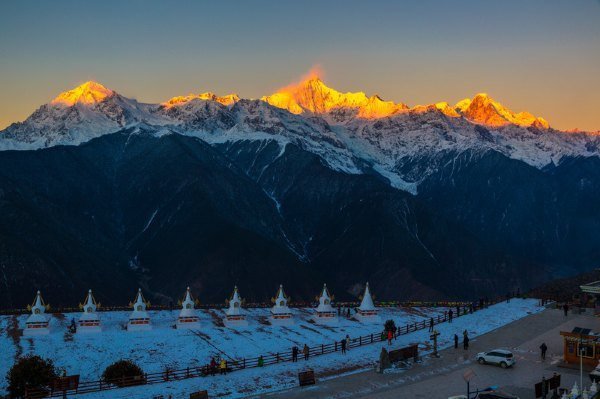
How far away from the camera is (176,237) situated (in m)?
190

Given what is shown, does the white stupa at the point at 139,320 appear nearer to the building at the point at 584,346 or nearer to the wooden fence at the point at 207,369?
the wooden fence at the point at 207,369

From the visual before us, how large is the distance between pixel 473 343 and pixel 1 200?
437ft

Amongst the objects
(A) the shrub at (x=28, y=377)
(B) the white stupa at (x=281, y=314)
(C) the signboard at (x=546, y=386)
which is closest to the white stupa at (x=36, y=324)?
(A) the shrub at (x=28, y=377)

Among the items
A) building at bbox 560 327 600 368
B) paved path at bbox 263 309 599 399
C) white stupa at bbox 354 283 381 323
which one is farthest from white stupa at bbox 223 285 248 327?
building at bbox 560 327 600 368

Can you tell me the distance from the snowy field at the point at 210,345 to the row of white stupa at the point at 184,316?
3.65 feet

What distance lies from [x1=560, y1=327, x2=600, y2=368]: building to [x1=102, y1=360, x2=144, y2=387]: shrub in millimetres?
31366

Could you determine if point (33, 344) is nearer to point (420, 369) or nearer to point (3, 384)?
point (3, 384)

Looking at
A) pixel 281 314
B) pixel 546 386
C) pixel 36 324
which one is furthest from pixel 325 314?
pixel 546 386

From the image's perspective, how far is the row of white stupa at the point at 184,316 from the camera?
226 ft

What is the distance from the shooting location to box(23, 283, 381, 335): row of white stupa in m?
69.0

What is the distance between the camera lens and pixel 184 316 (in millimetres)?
74000

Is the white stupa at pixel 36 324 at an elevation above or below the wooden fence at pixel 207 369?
above

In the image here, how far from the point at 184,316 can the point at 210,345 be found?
726 cm

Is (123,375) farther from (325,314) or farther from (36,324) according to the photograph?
(325,314)
